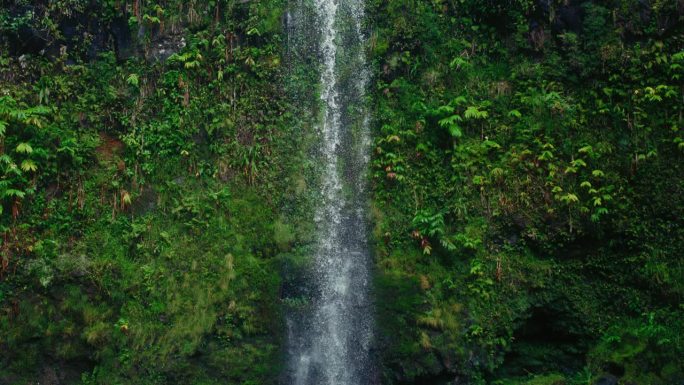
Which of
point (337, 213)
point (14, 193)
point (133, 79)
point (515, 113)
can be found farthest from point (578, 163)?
point (14, 193)

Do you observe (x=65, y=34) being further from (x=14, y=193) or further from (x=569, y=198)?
(x=569, y=198)

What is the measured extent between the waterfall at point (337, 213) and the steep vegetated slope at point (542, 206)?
0.47 metres

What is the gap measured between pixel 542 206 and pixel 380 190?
3.31 m

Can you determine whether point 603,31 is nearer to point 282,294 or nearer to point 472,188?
point 472,188

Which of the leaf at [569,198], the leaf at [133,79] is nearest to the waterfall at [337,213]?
the leaf at [133,79]

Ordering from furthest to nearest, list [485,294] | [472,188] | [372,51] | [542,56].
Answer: [372,51] < [542,56] < [472,188] < [485,294]

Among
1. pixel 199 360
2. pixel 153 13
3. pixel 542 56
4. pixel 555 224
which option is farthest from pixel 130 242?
pixel 542 56

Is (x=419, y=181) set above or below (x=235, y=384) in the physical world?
above

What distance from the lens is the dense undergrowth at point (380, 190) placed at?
30.9ft

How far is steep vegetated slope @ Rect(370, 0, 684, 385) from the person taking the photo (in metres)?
9.22

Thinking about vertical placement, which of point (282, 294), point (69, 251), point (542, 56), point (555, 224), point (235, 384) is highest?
point (542, 56)

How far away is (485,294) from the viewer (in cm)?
957

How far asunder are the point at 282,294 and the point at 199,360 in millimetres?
2027

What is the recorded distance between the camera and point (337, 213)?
10867mm
